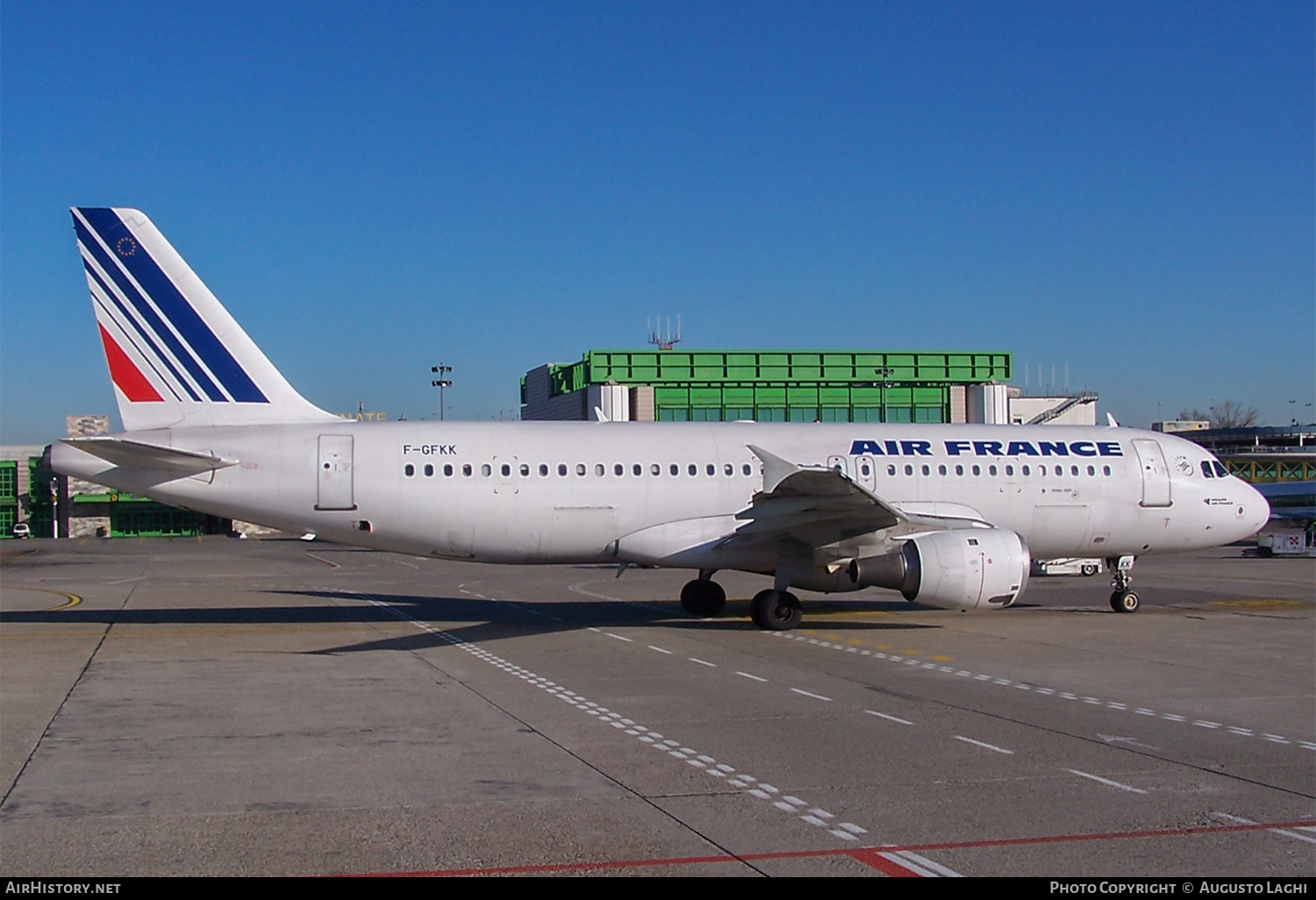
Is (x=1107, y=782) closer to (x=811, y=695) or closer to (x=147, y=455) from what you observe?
(x=811, y=695)

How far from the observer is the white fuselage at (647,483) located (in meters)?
19.1

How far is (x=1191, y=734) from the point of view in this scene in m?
11.1

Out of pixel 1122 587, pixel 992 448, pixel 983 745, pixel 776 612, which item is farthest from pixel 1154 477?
pixel 983 745

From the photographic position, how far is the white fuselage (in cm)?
1906

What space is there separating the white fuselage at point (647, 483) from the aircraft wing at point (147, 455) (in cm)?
16

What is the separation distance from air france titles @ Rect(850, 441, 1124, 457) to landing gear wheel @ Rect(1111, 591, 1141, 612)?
8.92 ft

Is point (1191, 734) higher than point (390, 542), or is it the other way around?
point (390, 542)

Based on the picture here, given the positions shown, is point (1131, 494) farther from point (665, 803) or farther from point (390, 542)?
point (665, 803)

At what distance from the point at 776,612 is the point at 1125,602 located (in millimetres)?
7548

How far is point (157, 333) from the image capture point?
19.2 m

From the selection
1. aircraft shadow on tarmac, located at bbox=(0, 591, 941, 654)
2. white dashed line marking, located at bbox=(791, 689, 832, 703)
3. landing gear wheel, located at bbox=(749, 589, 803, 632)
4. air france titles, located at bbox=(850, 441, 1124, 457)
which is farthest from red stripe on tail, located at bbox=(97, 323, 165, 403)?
air france titles, located at bbox=(850, 441, 1124, 457)

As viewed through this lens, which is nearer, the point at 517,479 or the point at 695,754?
the point at 695,754
